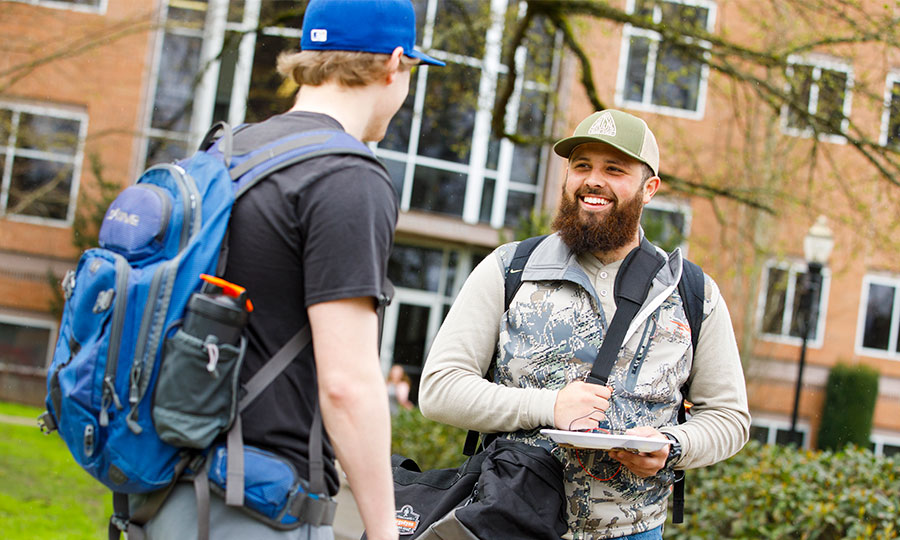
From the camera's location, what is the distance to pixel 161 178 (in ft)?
6.59

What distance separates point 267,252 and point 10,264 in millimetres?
20574

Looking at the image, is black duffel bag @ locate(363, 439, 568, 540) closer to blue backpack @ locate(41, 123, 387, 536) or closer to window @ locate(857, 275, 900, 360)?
blue backpack @ locate(41, 123, 387, 536)

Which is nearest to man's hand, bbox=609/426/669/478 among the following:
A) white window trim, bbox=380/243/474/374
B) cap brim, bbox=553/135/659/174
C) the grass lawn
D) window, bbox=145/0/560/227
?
cap brim, bbox=553/135/659/174

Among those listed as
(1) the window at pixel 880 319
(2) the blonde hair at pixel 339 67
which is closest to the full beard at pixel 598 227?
(2) the blonde hair at pixel 339 67

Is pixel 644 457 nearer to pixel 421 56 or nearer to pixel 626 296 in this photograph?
pixel 626 296

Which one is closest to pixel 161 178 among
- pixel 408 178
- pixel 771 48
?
pixel 771 48

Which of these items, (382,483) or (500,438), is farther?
(500,438)

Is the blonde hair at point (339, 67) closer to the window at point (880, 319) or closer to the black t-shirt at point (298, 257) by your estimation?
the black t-shirt at point (298, 257)

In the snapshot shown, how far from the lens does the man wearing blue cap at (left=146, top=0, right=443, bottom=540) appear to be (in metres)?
1.91

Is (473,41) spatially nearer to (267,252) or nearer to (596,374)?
(596,374)

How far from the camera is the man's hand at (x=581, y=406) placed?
8.96 feet

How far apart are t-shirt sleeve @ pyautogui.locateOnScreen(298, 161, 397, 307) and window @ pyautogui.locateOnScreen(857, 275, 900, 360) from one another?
22.8 metres

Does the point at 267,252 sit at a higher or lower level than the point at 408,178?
lower

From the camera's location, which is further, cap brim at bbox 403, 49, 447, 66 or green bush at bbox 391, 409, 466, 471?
green bush at bbox 391, 409, 466, 471
